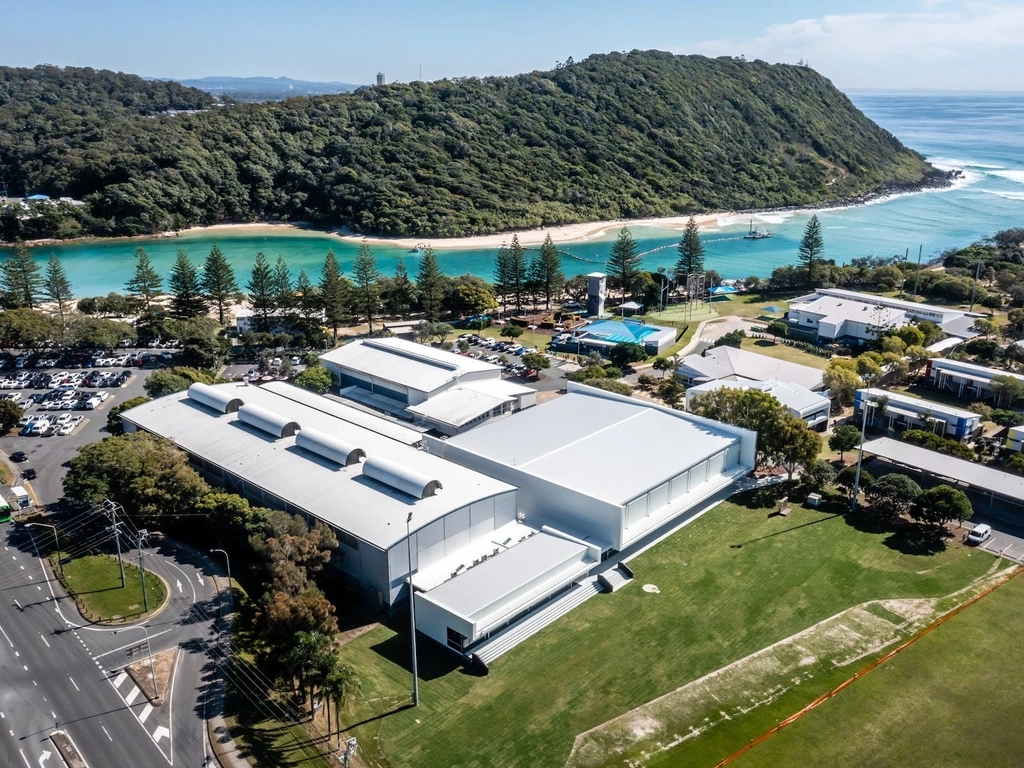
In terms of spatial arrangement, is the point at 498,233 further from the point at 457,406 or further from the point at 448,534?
the point at 448,534

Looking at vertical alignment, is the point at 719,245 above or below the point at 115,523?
above

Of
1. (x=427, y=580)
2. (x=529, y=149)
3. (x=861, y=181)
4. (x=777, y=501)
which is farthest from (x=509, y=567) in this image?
(x=861, y=181)

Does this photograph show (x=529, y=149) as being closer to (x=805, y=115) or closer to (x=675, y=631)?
(x=805, y=115)

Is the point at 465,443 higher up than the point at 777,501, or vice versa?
the point at 465,443

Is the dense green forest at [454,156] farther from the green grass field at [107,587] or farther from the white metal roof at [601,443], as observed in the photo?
the green grass field at [107,587]

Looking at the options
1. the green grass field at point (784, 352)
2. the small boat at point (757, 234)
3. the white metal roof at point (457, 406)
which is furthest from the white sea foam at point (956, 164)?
the white metal roof at point (457, 406)

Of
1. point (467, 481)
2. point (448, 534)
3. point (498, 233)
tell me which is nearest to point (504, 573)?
point (448, 534)

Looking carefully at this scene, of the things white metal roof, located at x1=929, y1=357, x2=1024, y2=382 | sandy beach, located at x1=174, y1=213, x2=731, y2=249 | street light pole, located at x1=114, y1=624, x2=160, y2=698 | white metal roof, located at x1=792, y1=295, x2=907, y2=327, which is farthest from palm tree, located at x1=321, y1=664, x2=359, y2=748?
sandy beach, located at x1=174, y1=213, x2=731, y2=249
